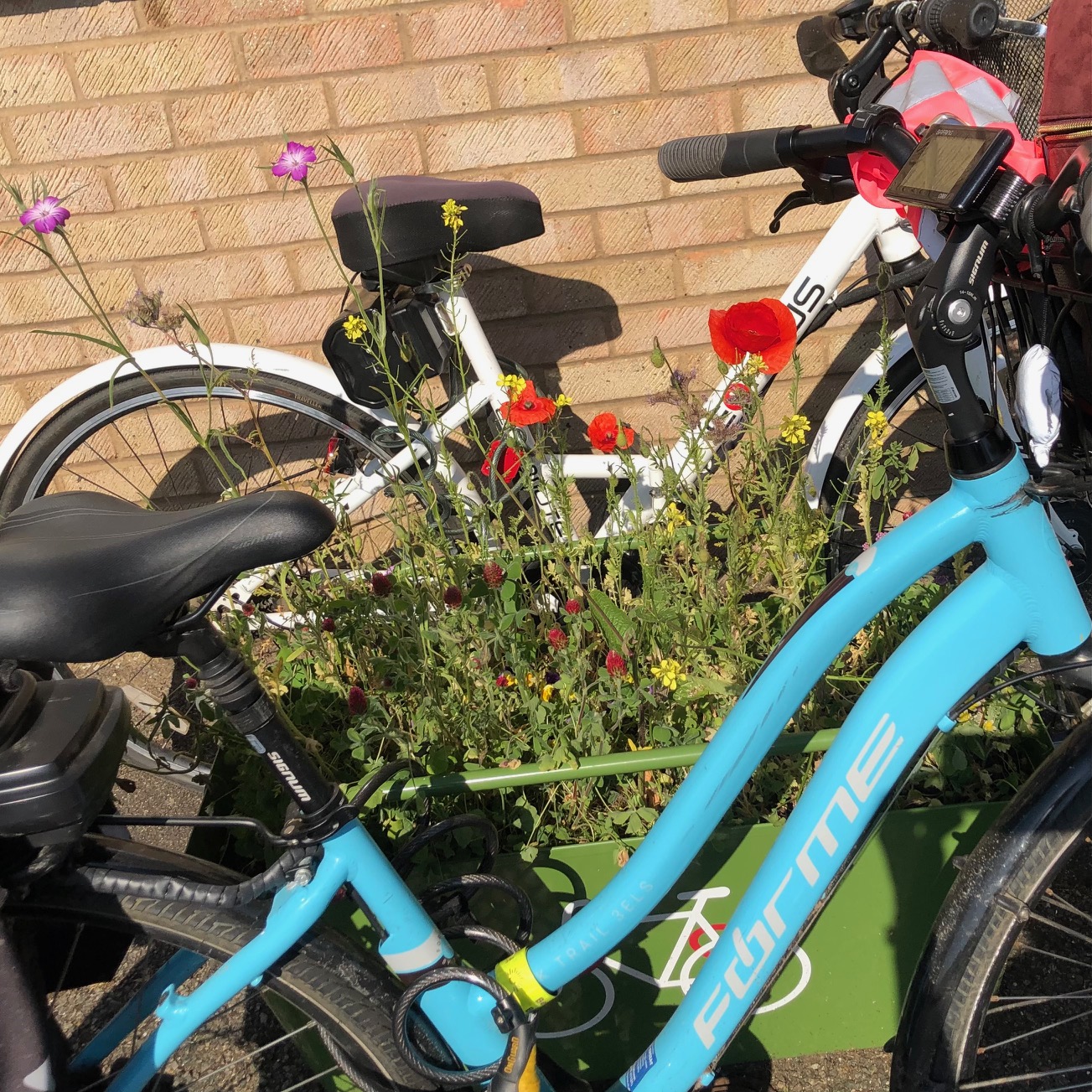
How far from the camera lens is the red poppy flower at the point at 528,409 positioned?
5.38ft

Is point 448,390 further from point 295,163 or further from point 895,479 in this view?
point 895,479

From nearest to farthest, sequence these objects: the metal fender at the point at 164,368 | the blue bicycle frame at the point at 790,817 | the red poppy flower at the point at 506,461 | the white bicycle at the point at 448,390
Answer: the blue bicycle frame at the point at 790,817 → the red poppy flower at the point at 506,461 → the white bicycle at the point at 448,390 → the metal fender at the point at 164,368

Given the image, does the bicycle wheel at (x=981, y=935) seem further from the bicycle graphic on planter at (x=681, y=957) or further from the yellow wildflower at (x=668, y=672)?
the yellow wildflower at (x=668, y=672)

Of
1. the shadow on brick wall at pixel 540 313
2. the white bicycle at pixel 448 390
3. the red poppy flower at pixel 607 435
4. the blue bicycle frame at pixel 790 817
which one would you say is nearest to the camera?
the blue bicycle frame at pixel 790 817

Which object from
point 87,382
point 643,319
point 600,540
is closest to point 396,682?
point 600,540

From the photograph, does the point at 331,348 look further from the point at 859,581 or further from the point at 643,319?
the point at 859,581

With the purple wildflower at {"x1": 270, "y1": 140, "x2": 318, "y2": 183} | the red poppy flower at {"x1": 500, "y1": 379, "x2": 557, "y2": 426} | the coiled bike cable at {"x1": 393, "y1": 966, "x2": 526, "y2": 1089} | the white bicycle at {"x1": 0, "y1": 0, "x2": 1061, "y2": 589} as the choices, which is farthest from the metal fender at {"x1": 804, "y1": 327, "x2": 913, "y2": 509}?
the coiled bike cable at {"x1": 393, "y1": 966, "x2": 526, "y2": 1089}

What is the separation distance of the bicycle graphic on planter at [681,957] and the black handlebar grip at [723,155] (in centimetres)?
101

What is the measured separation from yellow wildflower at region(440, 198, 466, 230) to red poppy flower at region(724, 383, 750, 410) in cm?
59

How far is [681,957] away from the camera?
1494 mm

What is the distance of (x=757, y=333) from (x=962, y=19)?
1.74 feet

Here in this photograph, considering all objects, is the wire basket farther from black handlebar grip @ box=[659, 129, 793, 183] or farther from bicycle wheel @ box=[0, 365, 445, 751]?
bicycle wheel @ box=[0, 365, 445, 751]

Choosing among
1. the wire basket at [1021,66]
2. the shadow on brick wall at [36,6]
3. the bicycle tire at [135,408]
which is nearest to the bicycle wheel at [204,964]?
the bicycle tire at [135,408]

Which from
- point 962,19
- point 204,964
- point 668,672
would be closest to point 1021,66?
point 962,19
